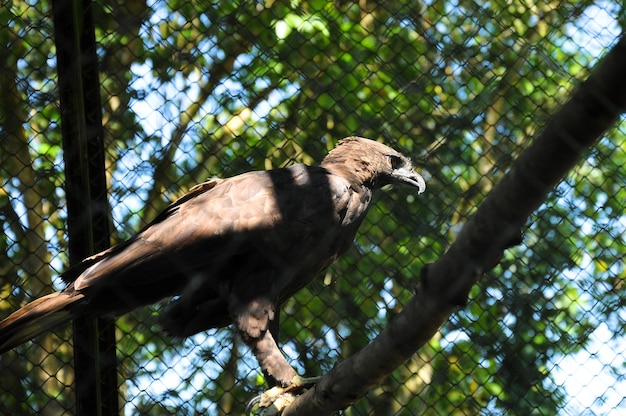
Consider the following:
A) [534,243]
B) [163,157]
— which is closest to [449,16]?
[534,243]

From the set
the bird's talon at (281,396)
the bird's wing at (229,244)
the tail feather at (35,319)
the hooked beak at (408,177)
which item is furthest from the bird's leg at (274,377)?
the hooked beak at (408,177)

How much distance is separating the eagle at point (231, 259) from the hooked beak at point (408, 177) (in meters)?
0.35

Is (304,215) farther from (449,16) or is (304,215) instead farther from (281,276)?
(449,16)

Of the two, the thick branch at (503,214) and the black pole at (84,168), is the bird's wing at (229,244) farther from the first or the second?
the thick branch at (503,214)

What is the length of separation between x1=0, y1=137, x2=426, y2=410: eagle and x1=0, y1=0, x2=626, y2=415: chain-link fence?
85 cm

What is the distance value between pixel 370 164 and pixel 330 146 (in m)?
1.05

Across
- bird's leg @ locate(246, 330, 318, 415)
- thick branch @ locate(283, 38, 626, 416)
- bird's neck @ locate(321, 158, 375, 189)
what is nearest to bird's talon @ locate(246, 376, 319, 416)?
bird's leg @ locate(246, 330, 318, 415)

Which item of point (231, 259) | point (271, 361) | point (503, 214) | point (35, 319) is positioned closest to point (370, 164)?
point (231, 259)

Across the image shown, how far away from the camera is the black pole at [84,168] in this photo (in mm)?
2744

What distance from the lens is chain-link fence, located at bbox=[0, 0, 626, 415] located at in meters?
3.63

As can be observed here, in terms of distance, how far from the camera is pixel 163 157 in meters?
3.65

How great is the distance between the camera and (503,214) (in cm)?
135

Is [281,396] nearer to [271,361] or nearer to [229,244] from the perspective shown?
[271,361]

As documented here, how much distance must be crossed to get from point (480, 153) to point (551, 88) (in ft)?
1.69
